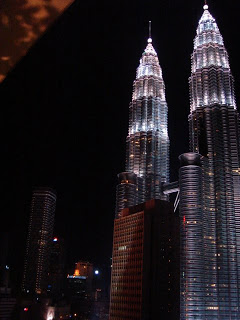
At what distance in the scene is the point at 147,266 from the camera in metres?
87.1

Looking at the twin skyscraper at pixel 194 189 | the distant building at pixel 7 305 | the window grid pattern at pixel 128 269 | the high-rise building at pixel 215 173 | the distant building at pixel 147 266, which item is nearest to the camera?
the distant building at pixel 147 266

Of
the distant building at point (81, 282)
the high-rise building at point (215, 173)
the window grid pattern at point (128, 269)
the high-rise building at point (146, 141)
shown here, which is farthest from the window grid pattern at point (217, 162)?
the distant building at point (81, 282)

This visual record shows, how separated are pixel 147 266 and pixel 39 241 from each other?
8937 cm

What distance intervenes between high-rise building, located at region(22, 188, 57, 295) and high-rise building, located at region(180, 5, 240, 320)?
79492 millimetres

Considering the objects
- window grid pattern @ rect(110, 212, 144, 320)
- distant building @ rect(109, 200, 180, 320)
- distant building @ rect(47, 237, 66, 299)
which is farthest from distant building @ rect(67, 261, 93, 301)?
distant building @ rect(109, 200, 180, 320)

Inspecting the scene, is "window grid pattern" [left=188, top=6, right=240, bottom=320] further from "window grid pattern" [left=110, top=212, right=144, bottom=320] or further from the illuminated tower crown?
"window grid pattern" [left=110, top=212, right=144, bottom=320]

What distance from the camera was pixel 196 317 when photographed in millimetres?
90750

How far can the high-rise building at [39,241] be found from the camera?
156m

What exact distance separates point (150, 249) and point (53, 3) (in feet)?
289

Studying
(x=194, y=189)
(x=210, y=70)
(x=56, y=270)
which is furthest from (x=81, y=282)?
(x=210, y=70)

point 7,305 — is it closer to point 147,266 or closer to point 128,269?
point 128,269

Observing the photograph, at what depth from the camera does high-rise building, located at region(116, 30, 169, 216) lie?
120m

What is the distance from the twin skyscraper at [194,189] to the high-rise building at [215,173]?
0.79 feet

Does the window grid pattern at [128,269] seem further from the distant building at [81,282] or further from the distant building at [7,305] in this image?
the distant building at [81,282]
